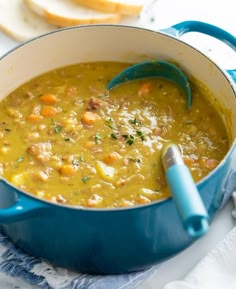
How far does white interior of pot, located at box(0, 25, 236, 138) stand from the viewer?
7.52ft

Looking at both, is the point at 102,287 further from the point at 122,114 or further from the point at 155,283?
the point at 122,114

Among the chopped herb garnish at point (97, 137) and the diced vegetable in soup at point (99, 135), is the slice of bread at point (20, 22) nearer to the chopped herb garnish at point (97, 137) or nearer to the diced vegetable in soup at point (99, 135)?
the diced vegetable in soup at point (99, 135)

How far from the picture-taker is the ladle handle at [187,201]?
1.53 m

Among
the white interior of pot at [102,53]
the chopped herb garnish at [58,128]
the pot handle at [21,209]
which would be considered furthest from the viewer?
the white interior of pot at [102,53]

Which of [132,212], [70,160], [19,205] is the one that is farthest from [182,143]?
[19,205]

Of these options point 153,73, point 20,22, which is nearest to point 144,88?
point 153,73

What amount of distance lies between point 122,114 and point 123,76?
0.66ft

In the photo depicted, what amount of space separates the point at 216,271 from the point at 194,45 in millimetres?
1170

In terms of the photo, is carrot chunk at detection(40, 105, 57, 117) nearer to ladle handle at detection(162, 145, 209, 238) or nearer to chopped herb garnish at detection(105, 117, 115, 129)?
chopped herb garnish at detection(105, 117, 115, 129)

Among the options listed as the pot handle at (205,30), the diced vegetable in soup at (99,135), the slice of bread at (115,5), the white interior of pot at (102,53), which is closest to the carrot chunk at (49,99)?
the diced vegetable in soup at (99,135)

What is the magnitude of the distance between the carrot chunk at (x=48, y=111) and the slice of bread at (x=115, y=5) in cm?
78

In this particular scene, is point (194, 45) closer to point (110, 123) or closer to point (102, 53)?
point (102, 53)

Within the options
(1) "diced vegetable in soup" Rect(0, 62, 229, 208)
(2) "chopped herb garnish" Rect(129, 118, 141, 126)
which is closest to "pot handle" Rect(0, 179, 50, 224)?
(1) "diced vegetable in soup" Rect(0, 62, 229, 208)

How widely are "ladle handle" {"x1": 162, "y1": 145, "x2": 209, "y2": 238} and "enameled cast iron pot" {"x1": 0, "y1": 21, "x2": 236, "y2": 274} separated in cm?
8
